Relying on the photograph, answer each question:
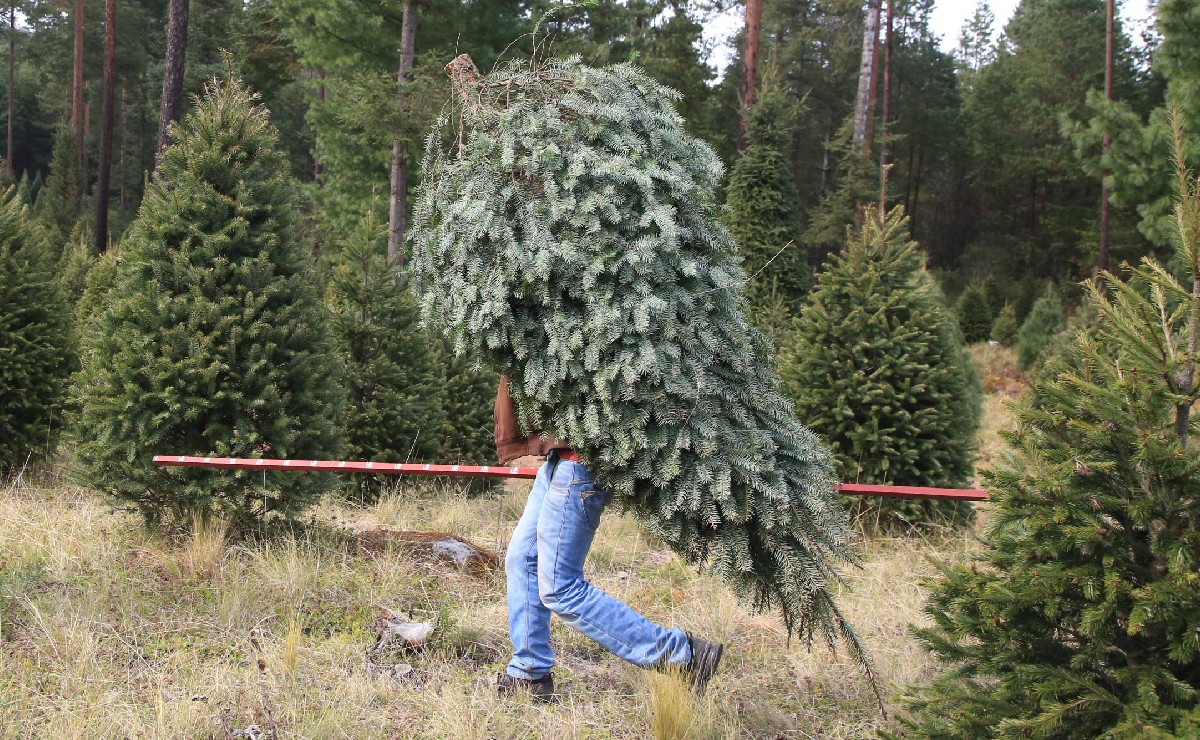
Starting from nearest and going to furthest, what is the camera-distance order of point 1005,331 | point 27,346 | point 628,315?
point 628,315 → point 27,346 → point 1005,331

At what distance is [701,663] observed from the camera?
336cm

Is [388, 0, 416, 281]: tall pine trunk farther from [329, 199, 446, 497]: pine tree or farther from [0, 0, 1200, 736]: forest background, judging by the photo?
[329, 199, 446, 497]: pine tree

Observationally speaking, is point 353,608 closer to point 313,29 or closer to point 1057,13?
point 313,29

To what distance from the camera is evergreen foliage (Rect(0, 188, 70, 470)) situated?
21.9ft

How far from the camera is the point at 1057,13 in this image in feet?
98.6

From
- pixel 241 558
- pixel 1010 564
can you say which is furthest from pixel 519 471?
pixel 1010 564

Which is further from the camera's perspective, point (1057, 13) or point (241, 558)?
point (1057, 13)

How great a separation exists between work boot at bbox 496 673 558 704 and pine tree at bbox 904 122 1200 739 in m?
1.42

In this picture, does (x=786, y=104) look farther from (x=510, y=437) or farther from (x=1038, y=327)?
(x=510, y=437)

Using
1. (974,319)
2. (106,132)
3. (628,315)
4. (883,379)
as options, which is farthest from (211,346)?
(974,319)

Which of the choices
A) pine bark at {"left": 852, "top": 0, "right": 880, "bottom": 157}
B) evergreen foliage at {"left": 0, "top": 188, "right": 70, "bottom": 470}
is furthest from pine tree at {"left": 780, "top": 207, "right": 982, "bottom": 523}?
pine bark at {"left": 852, "top": 0, "right": 880, "bottom": 157}

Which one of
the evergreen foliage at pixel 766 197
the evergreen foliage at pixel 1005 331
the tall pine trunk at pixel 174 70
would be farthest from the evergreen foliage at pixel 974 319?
the tall pine trunk at pixel 174 70

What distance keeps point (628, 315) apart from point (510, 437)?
739 mm

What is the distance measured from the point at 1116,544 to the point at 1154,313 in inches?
23.1
